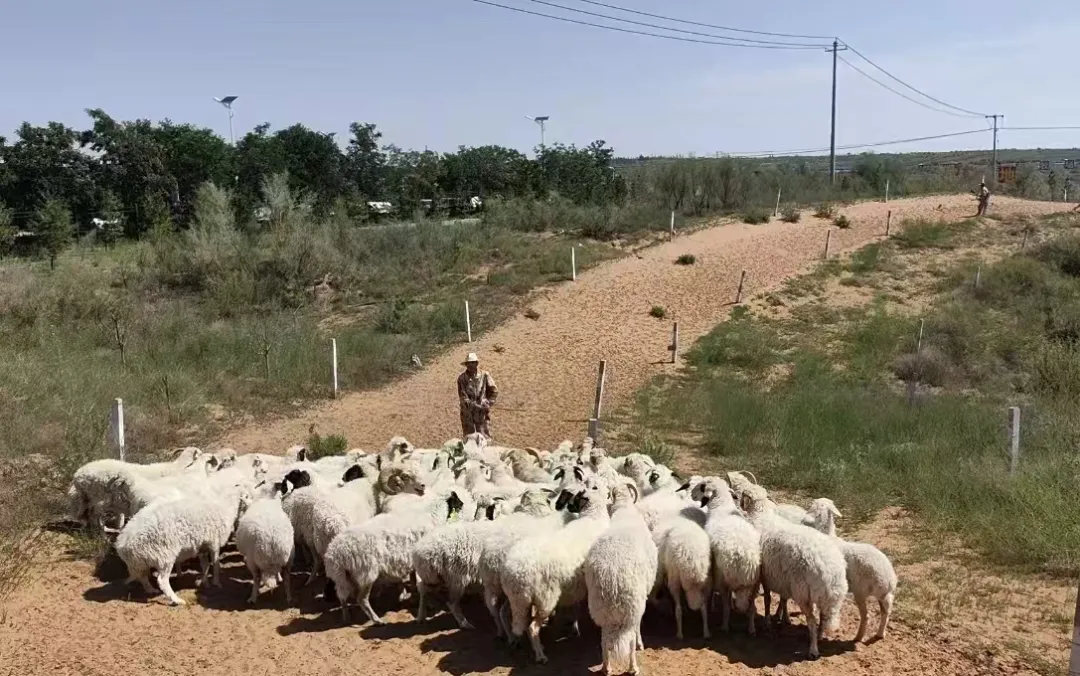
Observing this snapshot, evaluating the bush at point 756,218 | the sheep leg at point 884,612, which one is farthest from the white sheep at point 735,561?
the bush at point 756,218

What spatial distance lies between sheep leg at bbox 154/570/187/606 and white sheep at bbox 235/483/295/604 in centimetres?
60

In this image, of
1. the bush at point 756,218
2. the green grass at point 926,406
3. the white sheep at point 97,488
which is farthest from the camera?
the bush at point 756,218

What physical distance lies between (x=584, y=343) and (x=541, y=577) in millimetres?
14979

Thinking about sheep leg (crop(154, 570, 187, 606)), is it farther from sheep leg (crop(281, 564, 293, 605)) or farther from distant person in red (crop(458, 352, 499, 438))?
distant person in red (crop(458, 352, 499, 438))

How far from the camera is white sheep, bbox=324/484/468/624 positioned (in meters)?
6.82

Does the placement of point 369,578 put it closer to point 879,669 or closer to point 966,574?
point 879,669

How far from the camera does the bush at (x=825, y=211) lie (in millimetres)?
36312

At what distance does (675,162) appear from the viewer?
42.8m

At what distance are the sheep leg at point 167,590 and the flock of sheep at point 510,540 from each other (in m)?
0.02

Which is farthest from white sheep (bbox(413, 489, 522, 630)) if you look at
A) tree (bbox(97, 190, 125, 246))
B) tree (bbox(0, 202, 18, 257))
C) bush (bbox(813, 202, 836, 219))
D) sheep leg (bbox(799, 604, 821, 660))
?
tree (bbox(97, 190, 125, 246))

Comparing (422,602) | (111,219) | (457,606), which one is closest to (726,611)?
(457,606)

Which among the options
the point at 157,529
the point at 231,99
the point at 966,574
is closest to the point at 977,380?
the point at 966,574

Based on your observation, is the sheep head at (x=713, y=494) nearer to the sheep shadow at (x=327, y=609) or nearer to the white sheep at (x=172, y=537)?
the sheep shadow at (x=327, y=609)

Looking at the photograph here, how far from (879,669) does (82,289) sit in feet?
72.1
